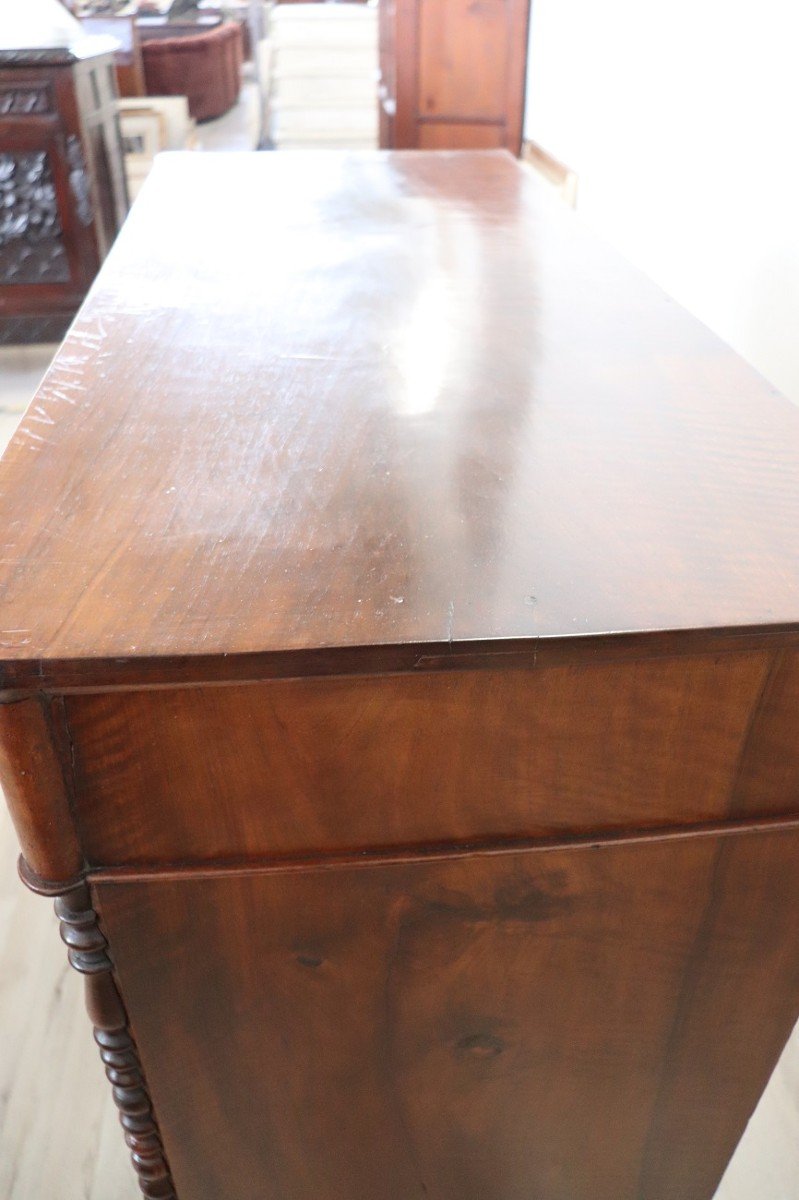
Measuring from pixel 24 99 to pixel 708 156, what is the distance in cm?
167

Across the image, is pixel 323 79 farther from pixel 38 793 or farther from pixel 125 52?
pixel 38 793

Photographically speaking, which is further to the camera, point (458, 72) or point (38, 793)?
point (458, 72)

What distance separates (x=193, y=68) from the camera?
19.5ft

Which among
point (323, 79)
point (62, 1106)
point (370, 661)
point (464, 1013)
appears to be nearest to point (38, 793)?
point (370, 661)

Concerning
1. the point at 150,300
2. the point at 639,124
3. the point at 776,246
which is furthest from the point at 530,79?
the point at 150,300

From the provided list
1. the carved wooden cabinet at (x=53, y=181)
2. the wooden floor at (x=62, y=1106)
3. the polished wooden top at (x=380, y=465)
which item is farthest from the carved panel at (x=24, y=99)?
the wooden floor at (x=62, y=1106)

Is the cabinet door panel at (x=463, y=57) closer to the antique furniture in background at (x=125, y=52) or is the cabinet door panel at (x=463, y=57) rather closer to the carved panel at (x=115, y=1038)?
the antique furniture in background at (x=125, y=52)

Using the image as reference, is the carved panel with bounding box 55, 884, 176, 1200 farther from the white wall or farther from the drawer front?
the white wall

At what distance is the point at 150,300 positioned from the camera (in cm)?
92

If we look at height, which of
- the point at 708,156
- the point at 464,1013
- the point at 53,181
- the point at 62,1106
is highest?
the point at 708,156

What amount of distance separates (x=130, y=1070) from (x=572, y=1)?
2457 mm

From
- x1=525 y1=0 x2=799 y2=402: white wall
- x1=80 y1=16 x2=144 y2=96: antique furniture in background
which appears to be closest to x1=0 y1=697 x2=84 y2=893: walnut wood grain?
x1=525 y1=0 x2=799 y2=402: white wall

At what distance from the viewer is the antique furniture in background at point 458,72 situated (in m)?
2.99

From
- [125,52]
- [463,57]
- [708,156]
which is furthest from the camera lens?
[125,52]
